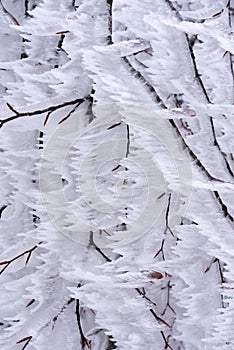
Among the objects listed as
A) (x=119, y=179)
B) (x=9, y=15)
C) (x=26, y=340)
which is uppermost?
(x=9, y=15)

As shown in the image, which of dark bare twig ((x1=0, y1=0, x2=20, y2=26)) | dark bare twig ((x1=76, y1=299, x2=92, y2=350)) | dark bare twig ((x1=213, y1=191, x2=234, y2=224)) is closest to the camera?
dark bare twig ((x1=213, y1=191, x2=234, y2=224))

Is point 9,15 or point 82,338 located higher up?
point 9,15

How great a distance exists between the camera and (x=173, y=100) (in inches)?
26.1

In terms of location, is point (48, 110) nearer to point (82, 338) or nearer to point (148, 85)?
point (148, 85)

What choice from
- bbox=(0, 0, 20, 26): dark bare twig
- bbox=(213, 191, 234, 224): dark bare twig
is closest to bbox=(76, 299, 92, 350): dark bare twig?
bbox=(213, 191, 234, 224): dark bare twig

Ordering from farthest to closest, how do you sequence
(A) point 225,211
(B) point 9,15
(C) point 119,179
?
(B) point 9,15 → (C) point 119,179 → (A) point 225,211

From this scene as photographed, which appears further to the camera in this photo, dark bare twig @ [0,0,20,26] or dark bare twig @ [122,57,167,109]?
dark bare twig @ [0,0,20,26]

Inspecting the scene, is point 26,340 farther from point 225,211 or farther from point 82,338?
point 225,211

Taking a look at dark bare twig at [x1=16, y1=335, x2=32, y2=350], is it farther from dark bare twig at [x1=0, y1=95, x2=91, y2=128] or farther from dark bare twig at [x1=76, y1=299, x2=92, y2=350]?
dark bare twig at [x1=0, y1=95, x2=91, y2=128]

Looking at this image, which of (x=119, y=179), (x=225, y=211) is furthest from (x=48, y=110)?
(x=225, y=211)

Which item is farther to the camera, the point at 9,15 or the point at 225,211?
the point at 9,15

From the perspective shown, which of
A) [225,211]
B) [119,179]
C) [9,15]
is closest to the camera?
[225,211]

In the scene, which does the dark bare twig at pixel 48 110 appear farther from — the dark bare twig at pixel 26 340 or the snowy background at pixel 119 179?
the dark bare twig at pixel 26 340

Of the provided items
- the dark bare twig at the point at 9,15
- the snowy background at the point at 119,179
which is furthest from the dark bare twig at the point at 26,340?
the dark bare twig at the point at 9,15
